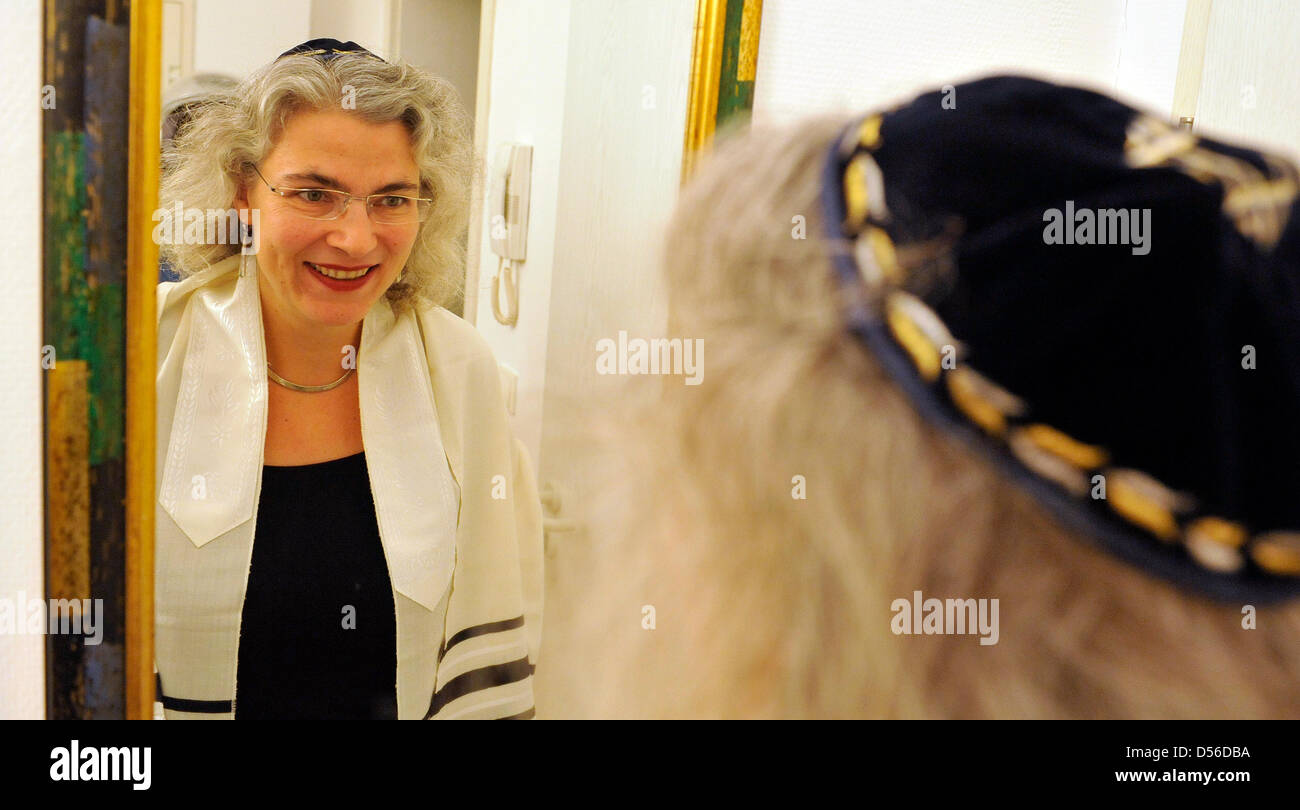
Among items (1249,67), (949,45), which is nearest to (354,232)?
(949,45)

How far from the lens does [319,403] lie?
607 mm

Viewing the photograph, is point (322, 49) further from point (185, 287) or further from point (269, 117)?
point (185, 287)

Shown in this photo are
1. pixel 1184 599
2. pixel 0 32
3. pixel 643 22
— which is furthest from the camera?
pixel 643 22

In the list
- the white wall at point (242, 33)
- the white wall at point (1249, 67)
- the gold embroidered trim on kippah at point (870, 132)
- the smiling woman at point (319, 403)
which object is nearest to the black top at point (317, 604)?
the smiling woman at point (319, 403)

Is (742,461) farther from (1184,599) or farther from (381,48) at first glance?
(381,48)

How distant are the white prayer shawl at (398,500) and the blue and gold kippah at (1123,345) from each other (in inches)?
15.9

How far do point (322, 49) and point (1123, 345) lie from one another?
19.3 inches

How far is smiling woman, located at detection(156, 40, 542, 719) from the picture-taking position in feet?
1.84

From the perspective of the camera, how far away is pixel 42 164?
1.78 ft

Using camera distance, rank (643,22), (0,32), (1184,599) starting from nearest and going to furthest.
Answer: (1184,599)
(0,32)
(643,22)

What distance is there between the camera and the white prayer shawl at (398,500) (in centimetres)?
59

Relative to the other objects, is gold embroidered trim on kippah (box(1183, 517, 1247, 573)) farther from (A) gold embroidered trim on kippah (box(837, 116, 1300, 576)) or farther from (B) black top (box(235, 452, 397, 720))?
(B) black top (box(235, 452, 397, 720))

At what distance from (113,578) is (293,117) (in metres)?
0.31
